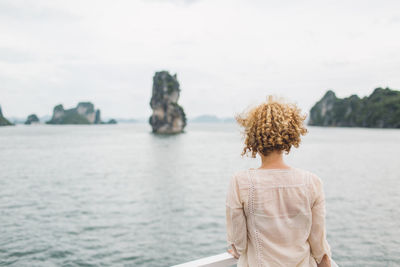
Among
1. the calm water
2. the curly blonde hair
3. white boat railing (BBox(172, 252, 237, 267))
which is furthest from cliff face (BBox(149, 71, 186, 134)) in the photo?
the curly blonde hair

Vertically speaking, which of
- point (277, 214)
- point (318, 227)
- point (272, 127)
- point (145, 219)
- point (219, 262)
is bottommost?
point (145, 219)

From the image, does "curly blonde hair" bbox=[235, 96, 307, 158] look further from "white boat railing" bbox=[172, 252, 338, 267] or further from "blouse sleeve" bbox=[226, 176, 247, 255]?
"white boat railing" bbox=[172, 252, 338, 267]

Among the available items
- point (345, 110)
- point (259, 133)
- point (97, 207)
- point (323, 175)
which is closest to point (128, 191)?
point (97, 207)

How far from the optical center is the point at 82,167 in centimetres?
3136

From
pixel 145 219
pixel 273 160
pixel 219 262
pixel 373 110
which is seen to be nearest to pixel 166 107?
pixel 145 219

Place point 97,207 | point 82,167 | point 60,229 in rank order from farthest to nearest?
1. point 82,167
2. point 97,207
3. point 60,229

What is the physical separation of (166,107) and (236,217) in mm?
104440

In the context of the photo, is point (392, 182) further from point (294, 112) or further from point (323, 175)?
point (294, 112)

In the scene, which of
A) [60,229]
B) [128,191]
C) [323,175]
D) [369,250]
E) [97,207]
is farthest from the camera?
[323,175]

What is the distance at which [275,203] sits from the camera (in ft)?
5.96

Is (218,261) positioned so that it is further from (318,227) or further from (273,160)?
(273,160)

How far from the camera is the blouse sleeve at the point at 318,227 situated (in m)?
1.87

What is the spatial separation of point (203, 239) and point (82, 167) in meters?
23.6

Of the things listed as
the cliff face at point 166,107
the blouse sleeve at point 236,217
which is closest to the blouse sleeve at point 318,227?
the blouse sleeve at point 236,217
